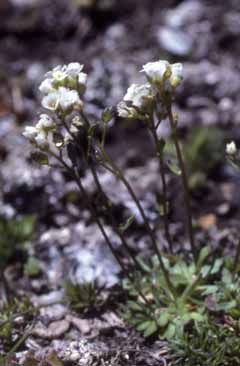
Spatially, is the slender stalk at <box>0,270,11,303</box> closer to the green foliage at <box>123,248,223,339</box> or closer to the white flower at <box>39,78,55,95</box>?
the green foliage at <box>123,248,223,339</box>

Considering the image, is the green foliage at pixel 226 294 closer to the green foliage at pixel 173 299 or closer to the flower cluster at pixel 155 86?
the green foliage at pixel 173 299

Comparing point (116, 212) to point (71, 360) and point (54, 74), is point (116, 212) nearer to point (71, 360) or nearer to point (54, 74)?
point (71, 360)

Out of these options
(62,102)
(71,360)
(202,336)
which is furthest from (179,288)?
(62,102)

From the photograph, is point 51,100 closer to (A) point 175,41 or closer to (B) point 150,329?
(B) point 150,329

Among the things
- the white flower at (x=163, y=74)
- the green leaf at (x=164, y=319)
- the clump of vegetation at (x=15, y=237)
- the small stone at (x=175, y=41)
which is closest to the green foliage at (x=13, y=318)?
the clump of vegetation at (x=15, y=237)

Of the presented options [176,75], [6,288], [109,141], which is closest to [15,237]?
[6,288]

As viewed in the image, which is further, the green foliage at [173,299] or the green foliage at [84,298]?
the green foliage at [84,298]
